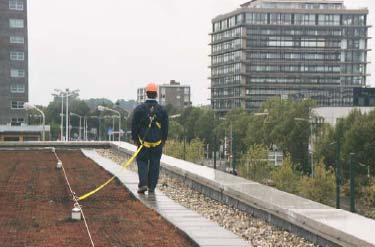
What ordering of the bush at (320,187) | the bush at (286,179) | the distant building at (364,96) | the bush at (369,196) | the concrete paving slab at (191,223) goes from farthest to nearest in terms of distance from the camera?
the distant building at (364,96), the bush at (286,179), the bush at (320,187), the bush at (369,196), the concrete paving slab at (191,223)

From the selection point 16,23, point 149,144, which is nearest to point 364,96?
point 16,23

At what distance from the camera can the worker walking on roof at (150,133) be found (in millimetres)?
12469

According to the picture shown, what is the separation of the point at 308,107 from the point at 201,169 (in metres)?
60.7

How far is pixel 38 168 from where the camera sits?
67.0 feet

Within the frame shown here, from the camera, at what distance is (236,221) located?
10.1m

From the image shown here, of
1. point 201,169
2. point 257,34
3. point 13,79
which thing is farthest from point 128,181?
point 257,34

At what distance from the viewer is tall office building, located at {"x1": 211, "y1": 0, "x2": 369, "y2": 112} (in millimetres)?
164125

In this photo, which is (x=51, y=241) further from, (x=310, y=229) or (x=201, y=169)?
(x=201, y=169)

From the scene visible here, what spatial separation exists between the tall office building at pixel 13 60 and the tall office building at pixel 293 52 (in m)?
64.6

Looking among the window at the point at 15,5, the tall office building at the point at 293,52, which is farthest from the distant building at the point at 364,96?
the window at the point at 15,5

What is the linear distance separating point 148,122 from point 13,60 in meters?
101

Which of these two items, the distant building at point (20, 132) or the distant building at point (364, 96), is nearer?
the distant building at point (20, 132)

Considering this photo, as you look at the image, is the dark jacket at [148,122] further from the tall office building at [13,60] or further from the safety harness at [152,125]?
the tall office building at [13,60]

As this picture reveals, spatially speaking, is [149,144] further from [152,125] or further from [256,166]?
[256,166]
